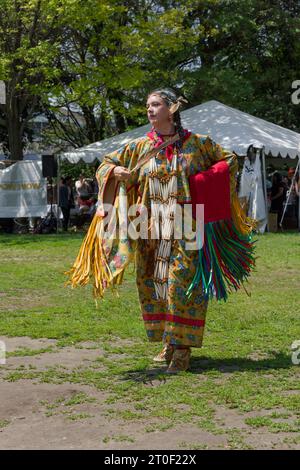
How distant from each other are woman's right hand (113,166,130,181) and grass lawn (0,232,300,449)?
130 cm

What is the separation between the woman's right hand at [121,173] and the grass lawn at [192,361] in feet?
4.27

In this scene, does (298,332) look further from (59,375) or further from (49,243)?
(49,243)

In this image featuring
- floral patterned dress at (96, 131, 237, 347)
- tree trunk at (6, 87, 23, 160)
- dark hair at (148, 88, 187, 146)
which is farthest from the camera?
tree trunk at (6, 87, 23, 160)

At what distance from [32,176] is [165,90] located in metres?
15.2

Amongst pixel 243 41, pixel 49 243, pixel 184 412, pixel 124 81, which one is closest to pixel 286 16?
pixel 243 41

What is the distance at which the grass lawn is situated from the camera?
167 inches

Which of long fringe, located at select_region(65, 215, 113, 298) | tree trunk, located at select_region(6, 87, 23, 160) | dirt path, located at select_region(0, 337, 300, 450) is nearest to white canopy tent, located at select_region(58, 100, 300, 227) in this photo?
tree trunk, located at select_region(6, 87, 23, 160)

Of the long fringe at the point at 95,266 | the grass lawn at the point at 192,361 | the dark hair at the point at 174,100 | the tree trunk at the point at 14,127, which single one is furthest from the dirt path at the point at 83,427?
the tree trunk at the point at 14,127

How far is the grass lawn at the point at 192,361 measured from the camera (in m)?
4.24

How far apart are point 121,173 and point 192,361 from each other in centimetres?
144

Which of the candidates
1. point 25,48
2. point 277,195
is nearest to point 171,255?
point 277,195

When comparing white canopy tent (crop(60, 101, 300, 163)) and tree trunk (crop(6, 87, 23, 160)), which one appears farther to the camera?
tree trunk (crop(6, 87, 23, 160))

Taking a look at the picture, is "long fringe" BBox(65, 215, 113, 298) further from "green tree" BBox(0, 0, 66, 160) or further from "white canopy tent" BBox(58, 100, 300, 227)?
"green tree" BBox(0, 0, 66, 160)

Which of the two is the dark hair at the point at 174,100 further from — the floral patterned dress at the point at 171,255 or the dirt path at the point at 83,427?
the dirt path at the point at 83,427
